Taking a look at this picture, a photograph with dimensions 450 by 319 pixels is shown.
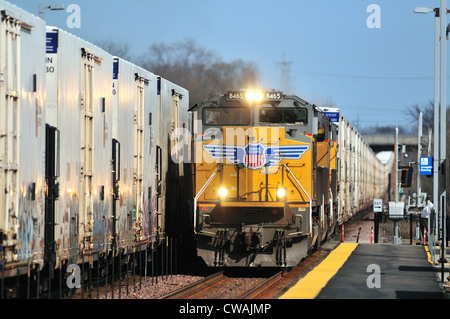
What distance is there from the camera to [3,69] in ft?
32.5

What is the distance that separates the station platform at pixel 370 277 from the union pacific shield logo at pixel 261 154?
2633 mm

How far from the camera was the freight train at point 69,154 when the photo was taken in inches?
403

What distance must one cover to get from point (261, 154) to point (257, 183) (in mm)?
662

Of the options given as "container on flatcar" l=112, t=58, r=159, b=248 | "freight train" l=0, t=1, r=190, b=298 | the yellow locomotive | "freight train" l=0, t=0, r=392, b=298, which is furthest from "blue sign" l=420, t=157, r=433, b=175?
"container on flatcar" l=112, t=58, r=159, b=248

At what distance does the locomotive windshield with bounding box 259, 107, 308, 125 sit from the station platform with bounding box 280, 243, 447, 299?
11.3ft

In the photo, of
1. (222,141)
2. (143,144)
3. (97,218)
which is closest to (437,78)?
(222,141)

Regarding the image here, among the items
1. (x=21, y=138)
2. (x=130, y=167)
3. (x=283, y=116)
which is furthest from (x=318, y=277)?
(x=21, y=138)

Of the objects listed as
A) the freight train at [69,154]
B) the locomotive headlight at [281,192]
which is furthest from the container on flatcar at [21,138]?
the locomotive headlight at [281,192]

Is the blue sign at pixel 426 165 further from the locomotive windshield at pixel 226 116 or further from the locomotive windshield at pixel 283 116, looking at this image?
the locomotive windshield at pixel 226 116

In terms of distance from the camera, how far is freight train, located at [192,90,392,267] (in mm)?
17469

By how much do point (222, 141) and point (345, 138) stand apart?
1551 centimetres

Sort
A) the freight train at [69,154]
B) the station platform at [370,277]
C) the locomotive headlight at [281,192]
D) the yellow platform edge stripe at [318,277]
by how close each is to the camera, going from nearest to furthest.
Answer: the freight train at [69,154] < the yellow platform edge stripe at [318,277] < the station platform at [370,277] < the locomotive headlight at [281,192]

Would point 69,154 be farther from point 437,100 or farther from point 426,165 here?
point 426,165

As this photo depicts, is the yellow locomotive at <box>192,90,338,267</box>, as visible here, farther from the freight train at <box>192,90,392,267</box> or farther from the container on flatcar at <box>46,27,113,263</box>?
the container on flatcar at <box>46,27,113,263</box>
